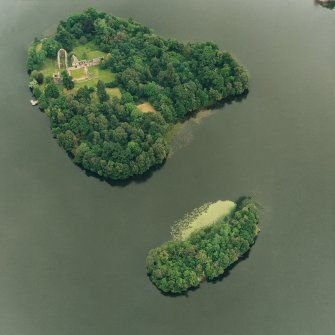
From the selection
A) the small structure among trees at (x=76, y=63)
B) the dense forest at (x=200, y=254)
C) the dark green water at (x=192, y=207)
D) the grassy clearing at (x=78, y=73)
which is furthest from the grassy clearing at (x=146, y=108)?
the dense forest at (x=200, y=254)

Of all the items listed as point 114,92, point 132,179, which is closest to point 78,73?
point 114,92

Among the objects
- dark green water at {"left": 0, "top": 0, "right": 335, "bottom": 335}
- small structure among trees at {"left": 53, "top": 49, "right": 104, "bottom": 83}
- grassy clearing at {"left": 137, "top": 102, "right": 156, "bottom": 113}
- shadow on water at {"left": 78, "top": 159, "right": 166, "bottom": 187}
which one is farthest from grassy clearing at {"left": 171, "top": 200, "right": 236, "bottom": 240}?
small structure among trees at {"left": 53, "top": 49, "right": 104, "bottom": 83}

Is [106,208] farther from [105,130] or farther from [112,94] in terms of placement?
[112,94]

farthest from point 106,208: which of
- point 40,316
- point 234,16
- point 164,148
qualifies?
point 234,16

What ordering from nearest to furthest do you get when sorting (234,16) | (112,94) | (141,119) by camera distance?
(141,119) < (112,94) < (234,16)

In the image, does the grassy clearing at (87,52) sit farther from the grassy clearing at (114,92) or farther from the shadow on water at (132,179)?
the shadow on water at (132,179)

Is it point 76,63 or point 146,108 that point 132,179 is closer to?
point 146,108
